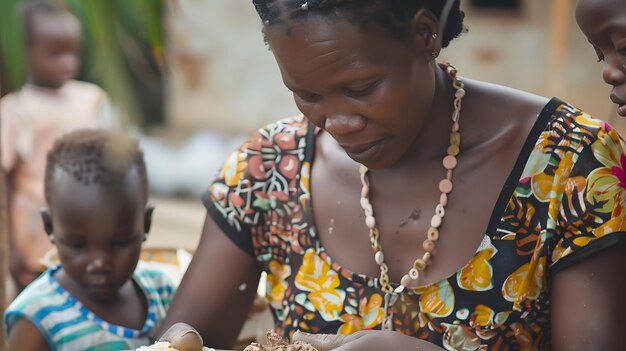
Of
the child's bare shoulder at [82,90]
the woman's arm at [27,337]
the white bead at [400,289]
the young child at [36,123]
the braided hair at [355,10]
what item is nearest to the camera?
the braided hair at [355,10]

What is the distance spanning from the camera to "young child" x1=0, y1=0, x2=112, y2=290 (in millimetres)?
4363

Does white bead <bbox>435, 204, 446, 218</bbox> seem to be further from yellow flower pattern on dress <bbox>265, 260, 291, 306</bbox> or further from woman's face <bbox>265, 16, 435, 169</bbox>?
yellow flower pattern on dress <bbox>265, 260, 291, 306</bbox>

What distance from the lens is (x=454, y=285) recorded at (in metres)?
2.00

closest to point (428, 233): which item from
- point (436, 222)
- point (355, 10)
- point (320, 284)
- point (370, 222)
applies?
point (436, 222)

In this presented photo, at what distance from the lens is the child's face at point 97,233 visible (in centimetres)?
260

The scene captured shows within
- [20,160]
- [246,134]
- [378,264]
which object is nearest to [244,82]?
[246,134]

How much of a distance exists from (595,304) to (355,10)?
2.56 feet

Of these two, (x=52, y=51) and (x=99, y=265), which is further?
(x=52, y=51)

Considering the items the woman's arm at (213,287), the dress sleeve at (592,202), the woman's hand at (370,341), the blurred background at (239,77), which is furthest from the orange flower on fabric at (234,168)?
the blurred background at (239,77)

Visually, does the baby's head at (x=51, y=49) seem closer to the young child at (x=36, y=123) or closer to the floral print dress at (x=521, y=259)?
the young child at (x=36, y=123)

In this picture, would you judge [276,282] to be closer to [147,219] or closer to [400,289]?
[400,289]

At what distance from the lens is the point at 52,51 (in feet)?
14.9

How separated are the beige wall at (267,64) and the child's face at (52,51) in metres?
1.64

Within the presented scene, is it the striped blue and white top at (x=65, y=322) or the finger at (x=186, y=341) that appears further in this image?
the striped blue and white top at (x=65, y=322)
